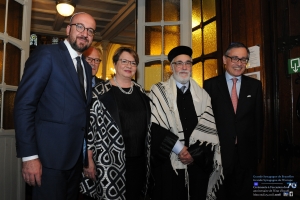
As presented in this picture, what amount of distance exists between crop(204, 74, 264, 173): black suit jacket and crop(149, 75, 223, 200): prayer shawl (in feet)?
0.30

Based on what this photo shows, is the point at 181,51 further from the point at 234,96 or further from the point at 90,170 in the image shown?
the point at 90,170

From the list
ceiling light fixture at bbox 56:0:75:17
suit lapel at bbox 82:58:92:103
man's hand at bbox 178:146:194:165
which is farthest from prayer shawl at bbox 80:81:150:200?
ceiling light fixture at bbox 56:0:75:17

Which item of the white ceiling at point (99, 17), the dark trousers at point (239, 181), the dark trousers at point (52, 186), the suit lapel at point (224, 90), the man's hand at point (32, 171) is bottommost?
the dark trousers at point (239, 181)

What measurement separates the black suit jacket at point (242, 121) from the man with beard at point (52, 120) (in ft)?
3.84

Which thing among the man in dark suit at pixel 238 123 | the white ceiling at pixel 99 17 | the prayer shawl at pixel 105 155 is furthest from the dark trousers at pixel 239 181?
the white ceiling at pixel 99 17

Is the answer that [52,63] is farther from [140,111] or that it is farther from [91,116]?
[140,111]

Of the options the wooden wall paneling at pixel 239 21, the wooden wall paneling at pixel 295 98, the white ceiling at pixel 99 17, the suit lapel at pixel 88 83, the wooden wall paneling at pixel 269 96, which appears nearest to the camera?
the suit lapel at pixel 88 83

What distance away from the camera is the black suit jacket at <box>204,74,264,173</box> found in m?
2.30

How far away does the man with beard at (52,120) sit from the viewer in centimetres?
160

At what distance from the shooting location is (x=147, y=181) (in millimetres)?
2219

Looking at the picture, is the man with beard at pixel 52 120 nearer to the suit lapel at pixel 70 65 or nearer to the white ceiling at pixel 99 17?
the suit lapel at pixel 70 65

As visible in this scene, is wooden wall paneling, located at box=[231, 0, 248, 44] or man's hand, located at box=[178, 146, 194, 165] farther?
wooden wall paneling, located at box=[231, 0, 248, 44]

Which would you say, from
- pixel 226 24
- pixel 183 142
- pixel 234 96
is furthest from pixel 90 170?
pixel 226 24

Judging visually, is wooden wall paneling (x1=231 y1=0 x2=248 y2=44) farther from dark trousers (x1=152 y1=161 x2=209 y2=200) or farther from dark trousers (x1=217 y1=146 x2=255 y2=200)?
dark trousers (x1=152 y1=161 x2=209 y2=200)
